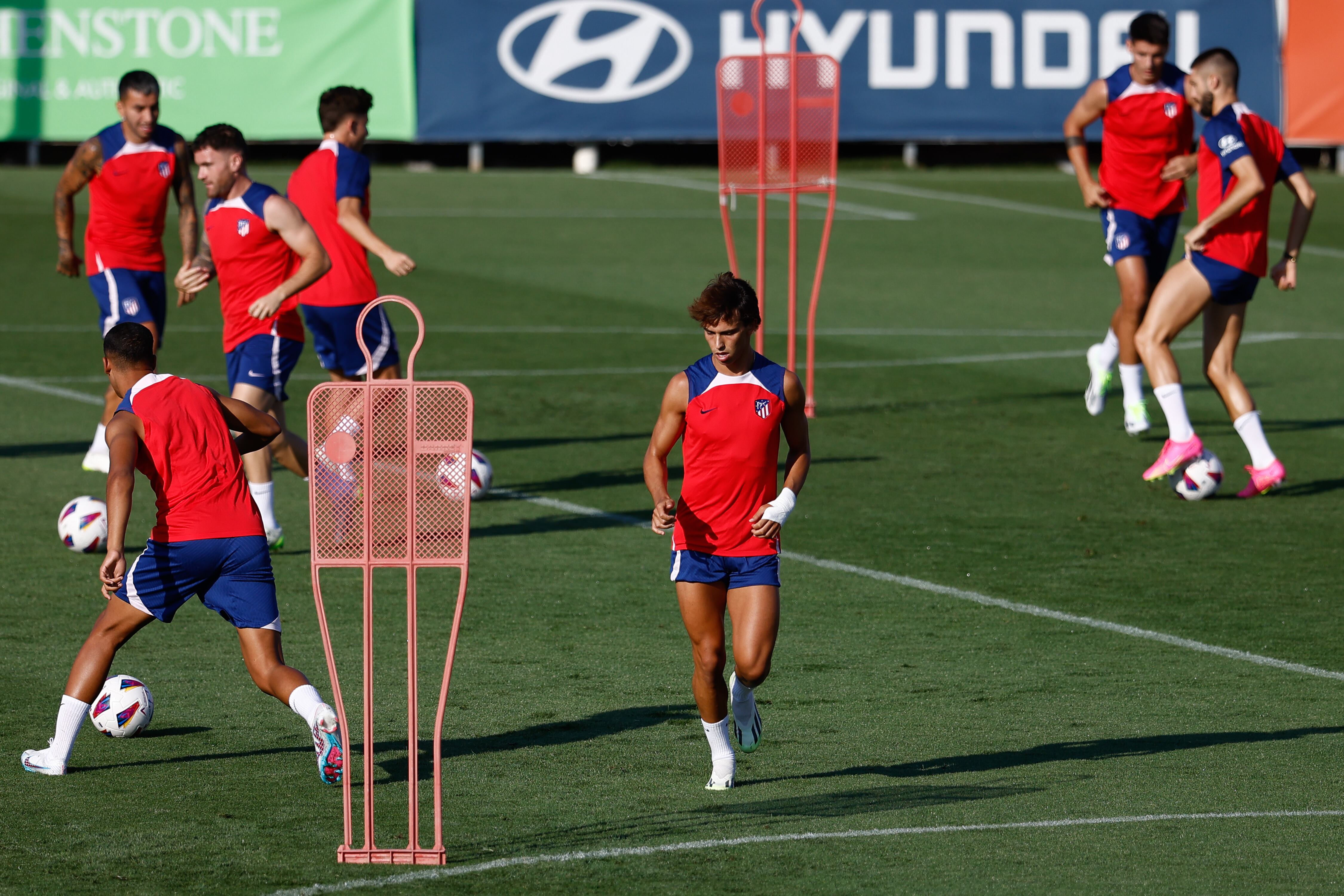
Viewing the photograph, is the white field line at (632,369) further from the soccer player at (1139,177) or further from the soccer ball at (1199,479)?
the soccer ball at (1199,479)

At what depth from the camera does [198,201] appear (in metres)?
28.6

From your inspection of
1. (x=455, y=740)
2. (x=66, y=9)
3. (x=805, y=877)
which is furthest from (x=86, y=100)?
(x=805, y=877)

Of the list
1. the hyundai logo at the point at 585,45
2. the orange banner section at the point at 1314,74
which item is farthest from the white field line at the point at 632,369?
the hyundai logo at the point at 585,45

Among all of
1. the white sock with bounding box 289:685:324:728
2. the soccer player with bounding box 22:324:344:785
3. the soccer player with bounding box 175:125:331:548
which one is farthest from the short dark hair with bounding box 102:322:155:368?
the soccer player with bounding box 175:125:331:548

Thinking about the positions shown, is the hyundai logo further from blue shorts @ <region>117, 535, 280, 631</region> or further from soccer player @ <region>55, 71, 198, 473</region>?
blue shorts @ <region>117, 535, 280, 631</region>

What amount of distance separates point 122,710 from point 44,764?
0.51 metres

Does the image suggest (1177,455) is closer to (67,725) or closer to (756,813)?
(756,813)

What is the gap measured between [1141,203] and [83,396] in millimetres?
8238

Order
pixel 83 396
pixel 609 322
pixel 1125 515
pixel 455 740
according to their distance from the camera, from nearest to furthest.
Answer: pixel 455 740 < pixel 1125 515 < pixel 83 396 < pixel 609 322

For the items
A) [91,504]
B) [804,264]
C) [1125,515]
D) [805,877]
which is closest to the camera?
[805,877]

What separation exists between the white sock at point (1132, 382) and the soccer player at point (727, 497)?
7.24 meters

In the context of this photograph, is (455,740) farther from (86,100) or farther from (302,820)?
(86,100)

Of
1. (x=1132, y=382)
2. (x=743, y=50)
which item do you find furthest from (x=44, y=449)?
(x=743, y=50)

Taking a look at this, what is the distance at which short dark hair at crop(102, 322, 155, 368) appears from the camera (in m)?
7.23
